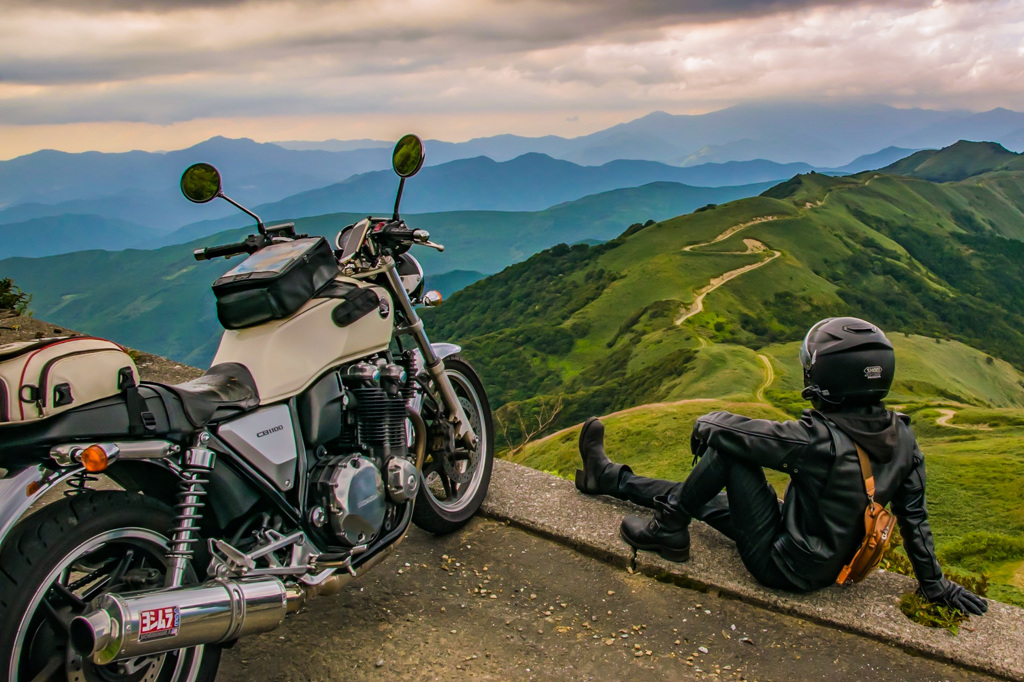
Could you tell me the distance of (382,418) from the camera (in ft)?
12.9

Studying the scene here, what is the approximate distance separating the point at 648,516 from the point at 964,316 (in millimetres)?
135500

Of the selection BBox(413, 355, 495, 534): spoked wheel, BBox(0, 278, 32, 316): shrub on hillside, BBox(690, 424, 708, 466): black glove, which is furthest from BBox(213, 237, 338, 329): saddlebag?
BBox(0, 278, 32, 316): shrub on hillside

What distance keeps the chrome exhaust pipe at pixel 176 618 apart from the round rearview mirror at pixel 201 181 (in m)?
1.89

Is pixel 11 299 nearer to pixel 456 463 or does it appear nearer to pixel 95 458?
pixel 456 463

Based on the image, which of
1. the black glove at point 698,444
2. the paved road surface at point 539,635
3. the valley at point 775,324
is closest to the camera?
the paved road surface at point 539,635

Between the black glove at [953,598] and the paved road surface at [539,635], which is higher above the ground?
the paved road surface at [539,635]

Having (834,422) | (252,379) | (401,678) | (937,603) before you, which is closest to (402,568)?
(401,678)

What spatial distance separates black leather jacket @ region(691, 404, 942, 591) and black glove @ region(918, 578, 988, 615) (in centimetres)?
4

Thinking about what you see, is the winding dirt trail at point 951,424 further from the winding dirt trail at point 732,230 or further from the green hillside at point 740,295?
the winding dirt trail at point 732,230

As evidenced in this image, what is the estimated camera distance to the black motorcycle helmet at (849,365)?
3.96 m

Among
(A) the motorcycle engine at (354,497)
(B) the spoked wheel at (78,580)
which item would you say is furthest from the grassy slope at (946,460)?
(B) the spoked wheel at (78,580)

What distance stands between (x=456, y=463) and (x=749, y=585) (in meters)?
1.92

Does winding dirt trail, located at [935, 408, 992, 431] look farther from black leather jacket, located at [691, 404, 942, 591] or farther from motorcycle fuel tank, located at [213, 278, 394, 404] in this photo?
motorcycle fuel tank, located at [213, 278, 394, 404]

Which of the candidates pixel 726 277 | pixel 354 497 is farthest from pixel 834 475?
pixel 726 277
